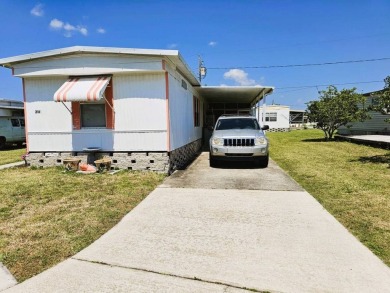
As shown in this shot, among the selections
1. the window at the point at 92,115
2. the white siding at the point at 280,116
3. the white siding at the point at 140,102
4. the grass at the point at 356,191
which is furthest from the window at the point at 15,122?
the white siding at the point at 280,116

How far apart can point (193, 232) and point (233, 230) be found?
59 centimetres

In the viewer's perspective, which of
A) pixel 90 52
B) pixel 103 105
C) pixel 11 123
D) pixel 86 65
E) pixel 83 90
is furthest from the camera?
pixel 11 123

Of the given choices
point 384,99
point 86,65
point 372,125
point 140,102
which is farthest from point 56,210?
point 372,125

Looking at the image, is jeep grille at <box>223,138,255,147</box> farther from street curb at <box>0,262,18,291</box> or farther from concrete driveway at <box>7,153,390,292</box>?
street curb at <box>0,262,18,291</box>

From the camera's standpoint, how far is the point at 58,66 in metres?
8.80

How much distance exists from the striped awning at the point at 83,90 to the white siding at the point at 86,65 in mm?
258

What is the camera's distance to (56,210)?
5.25 metres

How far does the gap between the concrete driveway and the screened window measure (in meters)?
4.44

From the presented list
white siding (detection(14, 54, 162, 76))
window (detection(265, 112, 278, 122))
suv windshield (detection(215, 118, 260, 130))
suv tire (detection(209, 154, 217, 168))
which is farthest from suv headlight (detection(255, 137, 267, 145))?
window (detection(265, 112, 278, 122))

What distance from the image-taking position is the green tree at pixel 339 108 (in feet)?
64.3

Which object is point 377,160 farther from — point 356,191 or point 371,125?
point 371,125

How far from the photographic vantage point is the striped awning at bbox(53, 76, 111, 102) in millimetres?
8016

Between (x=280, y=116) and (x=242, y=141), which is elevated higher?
(x=280, y=116)

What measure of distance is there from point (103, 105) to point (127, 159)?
1.86m
